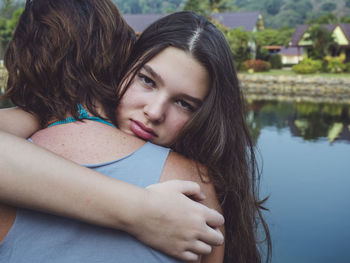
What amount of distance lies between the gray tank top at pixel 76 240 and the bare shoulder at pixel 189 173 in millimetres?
50

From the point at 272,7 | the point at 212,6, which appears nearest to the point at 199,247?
the point at 212,6

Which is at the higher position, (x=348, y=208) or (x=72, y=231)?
(x=72, y=231)

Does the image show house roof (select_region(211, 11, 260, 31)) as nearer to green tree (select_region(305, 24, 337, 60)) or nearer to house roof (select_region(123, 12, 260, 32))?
house roof (select_region(123, 12, 260, 32))

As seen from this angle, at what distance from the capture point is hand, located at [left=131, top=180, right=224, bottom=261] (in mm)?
695

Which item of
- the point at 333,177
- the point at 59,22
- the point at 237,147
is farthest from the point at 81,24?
the point at 333,177

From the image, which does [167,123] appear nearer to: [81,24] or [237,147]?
[237,147]

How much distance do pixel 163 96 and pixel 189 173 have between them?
32 centimetres

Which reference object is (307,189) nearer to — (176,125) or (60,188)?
(176,125)

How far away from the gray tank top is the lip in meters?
0.36

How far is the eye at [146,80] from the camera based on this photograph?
1128 mm

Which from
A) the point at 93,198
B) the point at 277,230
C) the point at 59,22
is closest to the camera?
the point at 93,198

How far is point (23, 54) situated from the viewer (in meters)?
0.93

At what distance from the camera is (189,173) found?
0.82 metres

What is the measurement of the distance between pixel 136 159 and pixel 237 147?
1.76 feet
